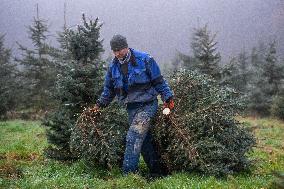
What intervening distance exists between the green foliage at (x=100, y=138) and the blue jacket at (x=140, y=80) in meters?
0.84

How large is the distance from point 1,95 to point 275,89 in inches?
812

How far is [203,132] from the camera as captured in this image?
10.4 metres

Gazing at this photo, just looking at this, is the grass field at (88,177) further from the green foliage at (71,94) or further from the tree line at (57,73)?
the tree line at (57,73)

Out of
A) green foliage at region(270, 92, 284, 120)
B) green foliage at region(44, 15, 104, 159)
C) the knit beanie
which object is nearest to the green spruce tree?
green foliage at region(270, 92, 284, 120)

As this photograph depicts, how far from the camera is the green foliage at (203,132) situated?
1003 centimetres

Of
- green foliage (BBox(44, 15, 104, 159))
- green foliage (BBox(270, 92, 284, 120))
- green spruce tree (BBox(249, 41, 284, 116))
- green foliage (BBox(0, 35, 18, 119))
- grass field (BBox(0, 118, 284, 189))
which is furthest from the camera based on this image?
green spruce tree (BBox(249, 41, 284, 116))

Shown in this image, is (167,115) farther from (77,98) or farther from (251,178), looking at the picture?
(77,98)

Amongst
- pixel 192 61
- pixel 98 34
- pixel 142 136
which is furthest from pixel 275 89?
pixel 142 136

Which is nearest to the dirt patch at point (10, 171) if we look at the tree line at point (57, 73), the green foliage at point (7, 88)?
the tree line at point (57, 73)

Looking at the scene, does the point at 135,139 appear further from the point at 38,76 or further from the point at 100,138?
the point at 38,76

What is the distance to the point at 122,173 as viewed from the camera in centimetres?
1043

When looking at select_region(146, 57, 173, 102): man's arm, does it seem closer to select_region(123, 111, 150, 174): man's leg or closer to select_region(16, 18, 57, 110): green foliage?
select_region(123, 111, 150, 174): man's leg

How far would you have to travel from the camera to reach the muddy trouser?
1016 cm

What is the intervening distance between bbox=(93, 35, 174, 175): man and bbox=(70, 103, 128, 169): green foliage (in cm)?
58
